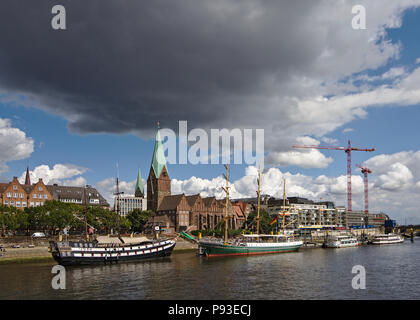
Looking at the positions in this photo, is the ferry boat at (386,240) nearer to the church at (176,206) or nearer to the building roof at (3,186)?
the church at (176,206)

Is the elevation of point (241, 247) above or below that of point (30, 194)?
below

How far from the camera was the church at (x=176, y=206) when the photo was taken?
16375 centimetres

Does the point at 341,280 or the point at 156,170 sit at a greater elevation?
the point at 156,170

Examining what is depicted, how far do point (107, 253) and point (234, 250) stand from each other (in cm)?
3106

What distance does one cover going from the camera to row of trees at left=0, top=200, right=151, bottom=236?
97556 mm

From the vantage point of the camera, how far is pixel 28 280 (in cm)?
5084

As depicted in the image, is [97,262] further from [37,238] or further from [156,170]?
[156,170]

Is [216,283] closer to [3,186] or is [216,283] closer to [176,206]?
[3,186]

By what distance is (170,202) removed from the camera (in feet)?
562

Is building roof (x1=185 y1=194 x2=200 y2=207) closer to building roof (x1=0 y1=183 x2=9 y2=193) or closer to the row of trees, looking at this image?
the row of trees

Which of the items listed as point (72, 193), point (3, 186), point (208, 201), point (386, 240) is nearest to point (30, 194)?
point (3, 186)

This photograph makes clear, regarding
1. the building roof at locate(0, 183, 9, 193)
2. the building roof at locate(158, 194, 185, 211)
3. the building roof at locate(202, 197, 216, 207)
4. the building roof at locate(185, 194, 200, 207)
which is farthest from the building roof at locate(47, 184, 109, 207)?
the building roof at locate(202, 197, 216, 207)

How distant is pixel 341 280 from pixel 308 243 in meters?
90.4
